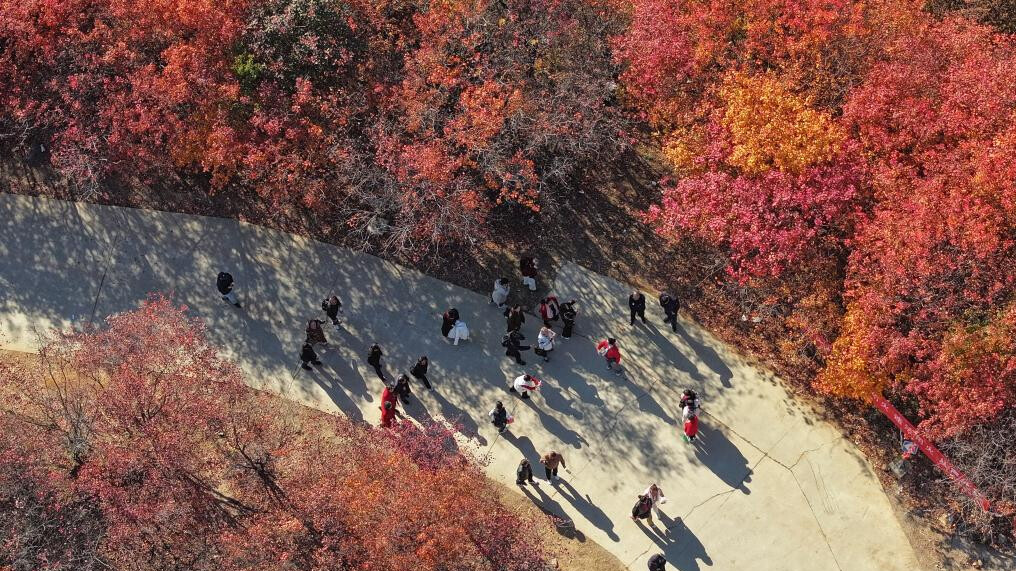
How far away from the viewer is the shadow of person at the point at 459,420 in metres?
22.5

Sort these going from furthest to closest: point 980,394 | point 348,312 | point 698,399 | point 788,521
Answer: point 348,312
point 698,399
point 788,521
point 980,394

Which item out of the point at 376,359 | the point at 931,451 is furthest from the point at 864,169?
the point at 376,359

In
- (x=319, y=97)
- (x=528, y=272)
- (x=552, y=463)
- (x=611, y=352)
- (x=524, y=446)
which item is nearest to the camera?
(x=552, y=463)

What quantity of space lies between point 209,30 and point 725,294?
16830mm

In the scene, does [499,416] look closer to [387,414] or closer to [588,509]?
[387,414]

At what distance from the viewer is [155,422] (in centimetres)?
2100

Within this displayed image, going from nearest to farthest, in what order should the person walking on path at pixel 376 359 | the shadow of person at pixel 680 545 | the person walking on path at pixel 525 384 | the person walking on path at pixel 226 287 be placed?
the shadow of person at pixel 680 545, the person walking on path at pixel 525 384, the person walking on path at pixel 376 359, the person walking on path at pixel 226 287

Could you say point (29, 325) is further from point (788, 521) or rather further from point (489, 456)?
point (788, 521)

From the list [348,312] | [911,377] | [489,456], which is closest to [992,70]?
[911,377]

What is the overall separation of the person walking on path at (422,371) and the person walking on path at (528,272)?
380 centimetres

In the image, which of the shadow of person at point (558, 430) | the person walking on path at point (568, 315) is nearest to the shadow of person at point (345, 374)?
the shadow of person at point (558, 430)

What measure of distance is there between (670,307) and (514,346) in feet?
15.0

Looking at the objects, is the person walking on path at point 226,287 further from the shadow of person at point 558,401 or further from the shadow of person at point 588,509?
the shadow of person at point 588,509

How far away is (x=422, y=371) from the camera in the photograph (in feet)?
73.9
